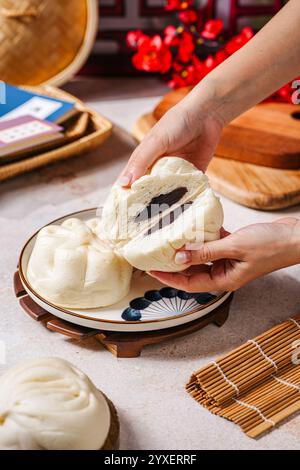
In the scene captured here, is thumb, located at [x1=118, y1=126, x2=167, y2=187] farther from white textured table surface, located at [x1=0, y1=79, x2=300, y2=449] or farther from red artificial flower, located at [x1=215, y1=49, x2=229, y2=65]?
red artificial flower, located at [x1=215, y1=49, x2=229, y2=65]

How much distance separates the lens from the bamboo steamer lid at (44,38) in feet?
7.54

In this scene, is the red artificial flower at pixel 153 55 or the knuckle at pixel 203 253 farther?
the red artificial flower at pixel 153 55

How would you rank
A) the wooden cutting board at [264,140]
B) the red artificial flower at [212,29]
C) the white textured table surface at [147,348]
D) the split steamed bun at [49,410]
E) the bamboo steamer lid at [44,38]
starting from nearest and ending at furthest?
1. the split steamed bun at [49,410]
2. the white textured table surface at [147,348]
3. the wooden cutting board at [264,140]
4. the bamboo steamer lid at [44,38]
5. the red artificial flower at [212,29]

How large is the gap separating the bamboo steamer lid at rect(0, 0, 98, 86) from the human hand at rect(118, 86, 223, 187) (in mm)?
969

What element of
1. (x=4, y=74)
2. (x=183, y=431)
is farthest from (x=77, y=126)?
(x=183, y=431)

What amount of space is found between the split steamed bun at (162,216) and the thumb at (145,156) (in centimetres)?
7

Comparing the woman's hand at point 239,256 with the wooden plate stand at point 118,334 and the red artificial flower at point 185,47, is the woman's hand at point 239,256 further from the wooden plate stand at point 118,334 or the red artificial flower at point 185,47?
the red artificial flower at point 185,47

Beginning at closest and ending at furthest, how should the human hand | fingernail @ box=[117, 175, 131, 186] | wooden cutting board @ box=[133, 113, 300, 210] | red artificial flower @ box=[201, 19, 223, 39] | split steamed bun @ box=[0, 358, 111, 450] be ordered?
split steamed bun @ box=[0, 358, 111, 450]
fingernail @ box=[117, 175, 131, 186]
the human hand
wooden cutting board @ box=[133, 113, 300, 210]
red artificial flower @ box=[201, 19, 223, 39]

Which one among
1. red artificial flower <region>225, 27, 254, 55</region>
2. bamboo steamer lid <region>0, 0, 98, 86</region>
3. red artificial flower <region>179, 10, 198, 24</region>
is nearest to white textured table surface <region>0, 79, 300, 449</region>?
bamboo steamer lid <region>0, 0, 98, 86</region>

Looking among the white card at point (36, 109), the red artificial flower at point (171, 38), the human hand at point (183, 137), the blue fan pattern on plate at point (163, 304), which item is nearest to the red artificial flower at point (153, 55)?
the red artificial flower at point (171, 38)

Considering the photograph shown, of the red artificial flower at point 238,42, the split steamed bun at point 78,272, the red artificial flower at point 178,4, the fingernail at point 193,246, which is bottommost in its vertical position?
the split steamed bun at point 78,272

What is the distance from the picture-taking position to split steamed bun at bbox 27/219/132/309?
1.31 metres

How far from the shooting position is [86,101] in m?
2.55

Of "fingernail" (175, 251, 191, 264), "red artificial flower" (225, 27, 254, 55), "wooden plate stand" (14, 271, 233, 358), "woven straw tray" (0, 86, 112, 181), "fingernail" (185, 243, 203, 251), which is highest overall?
"red artificial flower" (225, 27, 254, 55)
